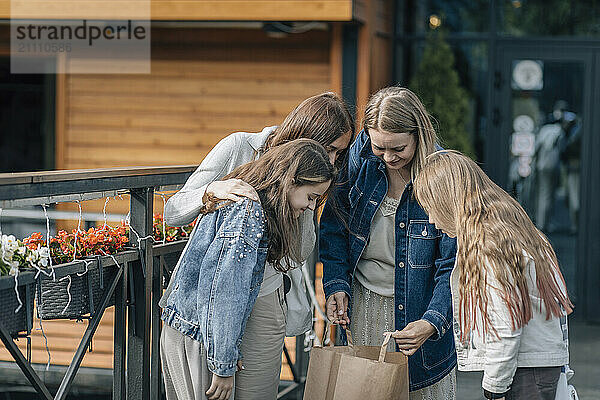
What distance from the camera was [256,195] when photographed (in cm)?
262

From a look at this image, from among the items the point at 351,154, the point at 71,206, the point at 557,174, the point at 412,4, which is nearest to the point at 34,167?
the point at 71,206

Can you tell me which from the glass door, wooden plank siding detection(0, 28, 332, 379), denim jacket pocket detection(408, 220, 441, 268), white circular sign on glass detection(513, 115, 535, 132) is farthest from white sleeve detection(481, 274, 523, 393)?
white circular sign on glass detection(513, 115, 535, 132)

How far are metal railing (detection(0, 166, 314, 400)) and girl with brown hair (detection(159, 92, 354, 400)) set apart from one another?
319mm

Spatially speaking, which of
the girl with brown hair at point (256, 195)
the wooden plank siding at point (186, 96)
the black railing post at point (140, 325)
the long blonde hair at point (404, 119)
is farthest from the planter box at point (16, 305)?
the wooden plank siding at point (186, 96)

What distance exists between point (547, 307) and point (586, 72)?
5.40m

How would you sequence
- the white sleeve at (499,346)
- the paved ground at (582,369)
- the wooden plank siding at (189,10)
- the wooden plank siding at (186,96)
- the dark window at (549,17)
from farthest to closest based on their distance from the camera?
the dark window at (549,17) < the wooden plank siding at (186,96) < the wooden plank siding at (189,10) < the paved ground at (582,369) < the white sleeve at (499,346)

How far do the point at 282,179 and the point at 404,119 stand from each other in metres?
0.52

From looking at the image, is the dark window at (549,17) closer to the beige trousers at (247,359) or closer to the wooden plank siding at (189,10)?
the wooden plank siding at (189,10)

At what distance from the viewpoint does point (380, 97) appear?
9.83 feet

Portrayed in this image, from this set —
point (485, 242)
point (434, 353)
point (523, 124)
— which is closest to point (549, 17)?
point (523, 124)

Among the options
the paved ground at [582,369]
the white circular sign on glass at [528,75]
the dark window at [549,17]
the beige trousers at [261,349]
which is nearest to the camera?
the beige trousers at [261,349]

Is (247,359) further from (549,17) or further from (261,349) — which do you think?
(549,17)

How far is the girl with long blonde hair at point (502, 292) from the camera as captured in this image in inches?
102

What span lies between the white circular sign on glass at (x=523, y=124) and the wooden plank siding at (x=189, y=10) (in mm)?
2289
